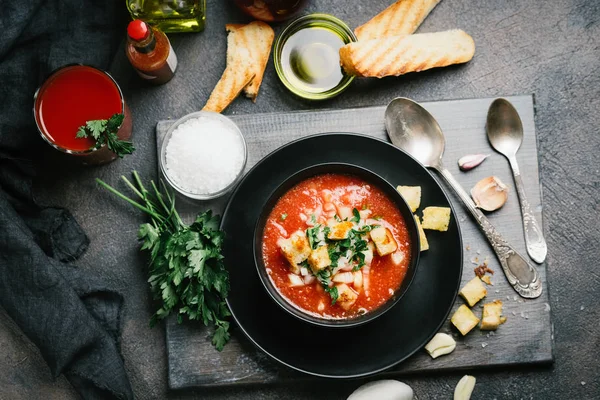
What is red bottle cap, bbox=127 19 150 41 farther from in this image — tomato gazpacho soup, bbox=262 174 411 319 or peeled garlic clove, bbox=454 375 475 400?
peeled garlic clove, bbox=454 375 475 400

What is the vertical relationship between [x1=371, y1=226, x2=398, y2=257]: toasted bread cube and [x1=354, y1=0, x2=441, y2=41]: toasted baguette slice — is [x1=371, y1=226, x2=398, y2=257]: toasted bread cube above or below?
below

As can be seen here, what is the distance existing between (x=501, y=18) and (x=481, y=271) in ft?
4.23

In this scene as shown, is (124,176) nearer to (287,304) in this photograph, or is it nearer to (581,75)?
(287,304)

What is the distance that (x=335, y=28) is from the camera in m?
2.99

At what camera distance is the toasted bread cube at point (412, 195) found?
2.66m

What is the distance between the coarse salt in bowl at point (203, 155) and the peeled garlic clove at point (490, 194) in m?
1.13

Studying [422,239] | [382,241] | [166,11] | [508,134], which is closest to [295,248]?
[382,241]

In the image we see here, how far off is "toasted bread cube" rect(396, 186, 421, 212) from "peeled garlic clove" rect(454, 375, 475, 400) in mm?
870

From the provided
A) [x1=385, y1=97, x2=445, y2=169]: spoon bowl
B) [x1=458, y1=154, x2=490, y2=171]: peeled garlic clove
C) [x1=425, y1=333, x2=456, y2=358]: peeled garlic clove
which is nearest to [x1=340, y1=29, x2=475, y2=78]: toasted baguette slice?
[x1=385, y1=97, x2=445, y2=169]: spoon bowl

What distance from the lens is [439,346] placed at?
9.05 feet

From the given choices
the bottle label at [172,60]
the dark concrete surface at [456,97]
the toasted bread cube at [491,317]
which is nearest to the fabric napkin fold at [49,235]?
the dark concrete surface at [456,97]

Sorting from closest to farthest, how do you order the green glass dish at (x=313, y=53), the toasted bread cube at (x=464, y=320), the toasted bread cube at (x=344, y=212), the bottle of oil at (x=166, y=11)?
1. the toasted bread cube at (x=344, y=212)
2. the toasted bread cube at (x=464, y=320)
3. the bottle of oil at (x=166, y=11)
4. the green glass dish at (x=313, y=53)

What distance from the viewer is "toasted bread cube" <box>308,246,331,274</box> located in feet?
7.78

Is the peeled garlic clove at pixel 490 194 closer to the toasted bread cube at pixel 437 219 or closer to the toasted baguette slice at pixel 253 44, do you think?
the toasted bread cube at pixel 437 219
